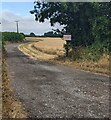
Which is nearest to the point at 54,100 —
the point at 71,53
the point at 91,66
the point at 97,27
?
the point at 91,66

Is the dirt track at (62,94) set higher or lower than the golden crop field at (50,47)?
higher

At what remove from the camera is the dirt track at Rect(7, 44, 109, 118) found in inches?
394

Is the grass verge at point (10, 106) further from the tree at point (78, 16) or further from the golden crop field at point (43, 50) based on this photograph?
the golden crop field at point (43, 50)

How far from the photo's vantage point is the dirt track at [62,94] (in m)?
10.0

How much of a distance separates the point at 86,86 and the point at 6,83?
343 centimetres

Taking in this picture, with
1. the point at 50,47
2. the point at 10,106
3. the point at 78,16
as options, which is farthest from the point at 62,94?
the point at 50,47

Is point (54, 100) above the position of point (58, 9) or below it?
below

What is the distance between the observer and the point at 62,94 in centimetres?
1257

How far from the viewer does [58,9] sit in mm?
31516

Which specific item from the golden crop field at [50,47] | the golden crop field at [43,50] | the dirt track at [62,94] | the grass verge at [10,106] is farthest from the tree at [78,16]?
the grass verge at [10,106]

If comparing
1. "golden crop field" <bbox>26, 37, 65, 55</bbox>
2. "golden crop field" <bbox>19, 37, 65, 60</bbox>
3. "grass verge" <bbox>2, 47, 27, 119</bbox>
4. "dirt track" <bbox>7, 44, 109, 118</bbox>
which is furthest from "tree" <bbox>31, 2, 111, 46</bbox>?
"grass verge" <bbox>2, 47, 27, 119</bbox>

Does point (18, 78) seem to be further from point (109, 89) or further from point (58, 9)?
point (58, 9)

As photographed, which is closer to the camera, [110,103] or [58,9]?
[110,103]

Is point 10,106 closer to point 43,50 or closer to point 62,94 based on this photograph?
point 62,94
